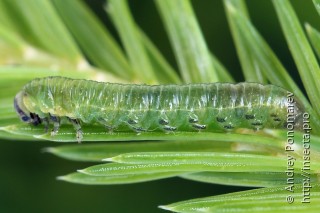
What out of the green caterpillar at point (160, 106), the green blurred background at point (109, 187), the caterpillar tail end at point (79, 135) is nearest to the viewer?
the caterpillar tail end at point (79, 135)

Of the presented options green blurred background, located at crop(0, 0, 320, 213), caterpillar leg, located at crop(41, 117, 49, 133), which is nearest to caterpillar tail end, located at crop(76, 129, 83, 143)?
caterpillar leg, located at crop(41, 117, 49, 133)

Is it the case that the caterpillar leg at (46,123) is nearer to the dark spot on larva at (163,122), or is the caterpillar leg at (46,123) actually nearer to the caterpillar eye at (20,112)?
the caterpillar eye at (20,112)

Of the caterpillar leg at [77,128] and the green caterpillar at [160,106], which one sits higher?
the green caterpillar at [160,106]

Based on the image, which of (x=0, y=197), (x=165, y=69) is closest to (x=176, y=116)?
(x=165, y=69)

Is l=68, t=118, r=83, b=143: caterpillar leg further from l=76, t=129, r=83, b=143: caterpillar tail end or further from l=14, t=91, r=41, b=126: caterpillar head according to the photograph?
l=14, t=91, r=41, b=126: caterpillar head

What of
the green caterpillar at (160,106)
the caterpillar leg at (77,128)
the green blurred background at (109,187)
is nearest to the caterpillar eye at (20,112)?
the green caterpillar at (160,106)

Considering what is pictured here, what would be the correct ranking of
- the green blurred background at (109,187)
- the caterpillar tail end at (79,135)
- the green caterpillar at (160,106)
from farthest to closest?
1. the green blurred background at (109,187)
2. the green caterpillar at (160,106)
3. the caterpillar tail end at (79,135)

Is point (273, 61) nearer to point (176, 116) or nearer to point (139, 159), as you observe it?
point (176, 116)
